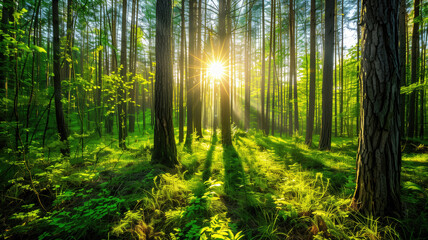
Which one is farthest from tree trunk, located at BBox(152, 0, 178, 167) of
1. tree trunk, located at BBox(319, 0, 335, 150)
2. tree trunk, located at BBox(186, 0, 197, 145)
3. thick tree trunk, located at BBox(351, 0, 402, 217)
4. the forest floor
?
tree trunk, located at BBox(319, 0, 335, 150)

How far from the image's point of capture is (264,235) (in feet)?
5.93

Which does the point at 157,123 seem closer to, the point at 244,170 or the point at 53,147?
the point at 53,147

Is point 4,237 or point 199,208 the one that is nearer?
point 4,237

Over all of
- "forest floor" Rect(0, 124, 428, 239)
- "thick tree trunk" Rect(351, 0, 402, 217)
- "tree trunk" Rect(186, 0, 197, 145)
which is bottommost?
"forest floor" Rect(0, 124, 428, 239)

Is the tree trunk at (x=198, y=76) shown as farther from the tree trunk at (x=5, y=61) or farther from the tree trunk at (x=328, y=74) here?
the tree trunk at (x=5, y=61)

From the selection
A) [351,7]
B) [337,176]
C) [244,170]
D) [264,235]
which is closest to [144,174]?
[244,170]

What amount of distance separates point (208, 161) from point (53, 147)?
375 cm

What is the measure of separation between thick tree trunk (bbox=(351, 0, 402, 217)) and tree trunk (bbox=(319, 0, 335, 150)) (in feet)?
16.0

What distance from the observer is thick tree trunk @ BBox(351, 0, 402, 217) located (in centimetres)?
192

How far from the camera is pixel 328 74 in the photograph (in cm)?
618

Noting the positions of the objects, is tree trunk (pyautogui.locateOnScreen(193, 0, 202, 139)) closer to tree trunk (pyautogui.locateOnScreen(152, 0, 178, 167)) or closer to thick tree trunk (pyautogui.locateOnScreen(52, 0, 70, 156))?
tree trunk (pyautogui.locateOnScreen(152, 0, 178, 167))

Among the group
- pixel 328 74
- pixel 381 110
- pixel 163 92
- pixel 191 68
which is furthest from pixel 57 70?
pixel 328 74

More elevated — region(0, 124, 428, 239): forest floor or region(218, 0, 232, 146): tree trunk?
region(218, 0, 232, 146): tree trunk

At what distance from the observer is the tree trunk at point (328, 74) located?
5.94m
